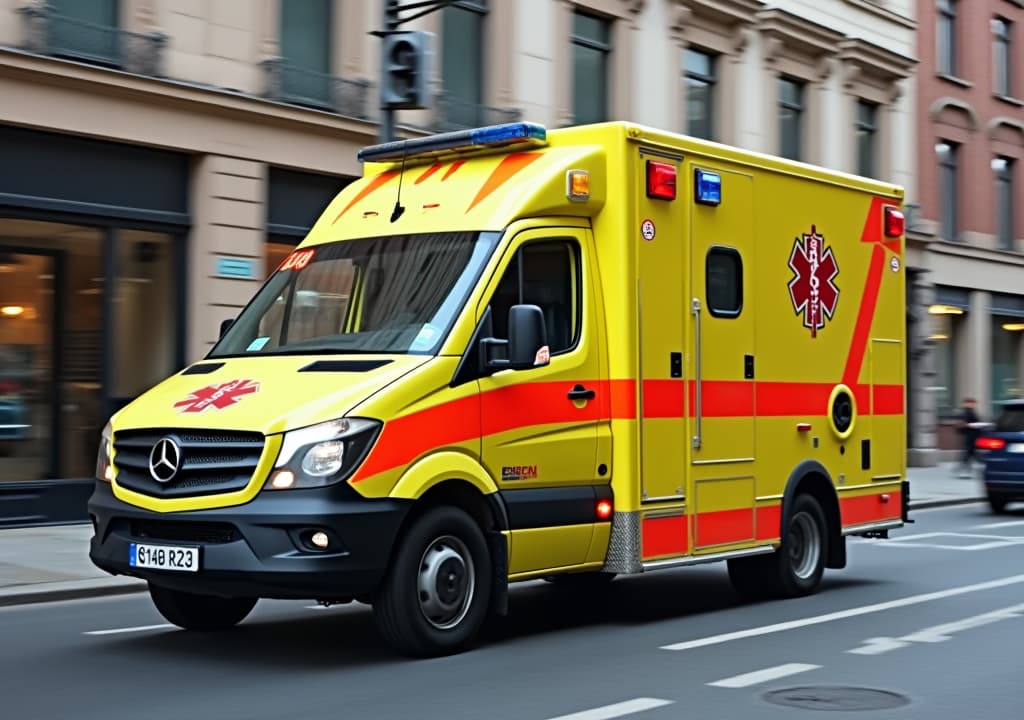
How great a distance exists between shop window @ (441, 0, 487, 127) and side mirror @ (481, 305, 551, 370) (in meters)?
12.6

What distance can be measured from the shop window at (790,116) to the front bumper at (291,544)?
72.9 feet

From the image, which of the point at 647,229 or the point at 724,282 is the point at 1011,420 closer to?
the point at 724,282

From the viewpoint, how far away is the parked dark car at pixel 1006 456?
19906 millimetres

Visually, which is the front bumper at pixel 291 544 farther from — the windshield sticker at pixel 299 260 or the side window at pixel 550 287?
the windshield sticker at pixel 299 260

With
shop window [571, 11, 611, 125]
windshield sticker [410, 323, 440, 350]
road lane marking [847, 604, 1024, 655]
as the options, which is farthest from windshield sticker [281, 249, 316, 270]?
shop window [571, 11, 611, 125]

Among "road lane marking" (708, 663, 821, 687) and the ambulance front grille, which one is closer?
"road lane marking" (708, 663, 821, 687)

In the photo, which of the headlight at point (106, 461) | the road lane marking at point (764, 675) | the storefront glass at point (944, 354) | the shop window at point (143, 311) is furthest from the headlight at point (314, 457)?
the storefront glass at point (944, 354)

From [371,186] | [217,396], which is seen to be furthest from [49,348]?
[217,396]

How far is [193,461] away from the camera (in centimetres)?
780

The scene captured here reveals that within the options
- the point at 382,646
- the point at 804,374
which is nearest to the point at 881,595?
the point at 804,374

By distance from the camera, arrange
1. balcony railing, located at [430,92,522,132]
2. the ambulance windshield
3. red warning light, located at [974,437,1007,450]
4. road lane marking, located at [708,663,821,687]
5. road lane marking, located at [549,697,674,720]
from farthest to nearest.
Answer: balcony railing, located at [430,92,522,132]
red warning light, located at [974,437,1007,450]
the ambulance windshield
road lane marking, located at [708,663,821,687]
road lane marking, located at [549,697,674,720]

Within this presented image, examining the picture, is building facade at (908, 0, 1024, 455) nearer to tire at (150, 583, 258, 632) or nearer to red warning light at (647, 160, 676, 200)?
red warning light at (647, 160, 676, 200)

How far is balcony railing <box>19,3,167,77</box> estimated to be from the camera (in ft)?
50.6

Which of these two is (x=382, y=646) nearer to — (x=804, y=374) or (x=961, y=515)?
(x=804, y=374)
